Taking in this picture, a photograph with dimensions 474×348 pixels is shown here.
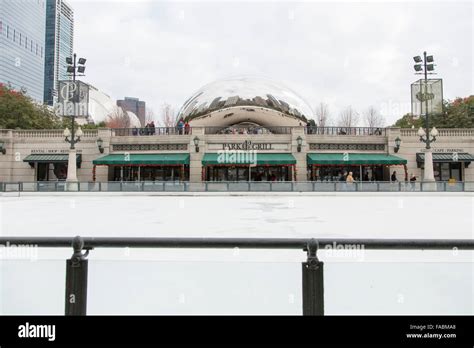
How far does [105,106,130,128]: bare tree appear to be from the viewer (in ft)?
229

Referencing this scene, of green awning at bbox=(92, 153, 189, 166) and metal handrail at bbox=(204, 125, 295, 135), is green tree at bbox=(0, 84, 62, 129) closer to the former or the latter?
green awning at bbox=(92, 153, 189, 166)

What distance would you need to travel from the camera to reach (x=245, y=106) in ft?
117

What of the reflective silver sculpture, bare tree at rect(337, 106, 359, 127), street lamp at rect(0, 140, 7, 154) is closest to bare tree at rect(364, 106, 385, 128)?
bare tree at rect(337, 106, 359, 127)

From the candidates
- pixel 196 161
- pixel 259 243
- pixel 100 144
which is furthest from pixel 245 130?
pixel 259 243

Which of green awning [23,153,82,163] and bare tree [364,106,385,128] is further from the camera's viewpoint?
bare tree [364,106,385,128]

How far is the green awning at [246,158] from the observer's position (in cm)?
2888

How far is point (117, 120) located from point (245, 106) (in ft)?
141

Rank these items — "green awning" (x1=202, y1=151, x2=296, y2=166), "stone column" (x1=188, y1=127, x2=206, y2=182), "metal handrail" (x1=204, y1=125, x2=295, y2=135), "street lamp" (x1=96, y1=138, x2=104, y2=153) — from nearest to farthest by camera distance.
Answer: "green awning" (x1=202, y1=151, x2=296, y2=166)
"stone column" (x1=188, y1=127, x2=206, y2=182)
"street lamp" (x1=96, y1=138, x2=104, y2=153)
"metal handrail" (x1=204, y1=125, x2=295, y2=135)

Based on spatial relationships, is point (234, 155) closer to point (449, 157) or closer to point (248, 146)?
point (248, 146)

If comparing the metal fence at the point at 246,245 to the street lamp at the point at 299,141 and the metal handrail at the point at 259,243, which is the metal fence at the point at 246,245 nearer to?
the metal handrail at the point at 259,243

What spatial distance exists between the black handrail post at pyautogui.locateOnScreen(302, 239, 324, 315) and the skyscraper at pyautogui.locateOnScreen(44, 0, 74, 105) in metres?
43.1

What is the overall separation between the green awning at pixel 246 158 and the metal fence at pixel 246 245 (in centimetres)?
2624

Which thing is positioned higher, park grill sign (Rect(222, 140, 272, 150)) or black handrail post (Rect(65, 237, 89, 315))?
park grill sign (Rect(222, 140, 272, 150))

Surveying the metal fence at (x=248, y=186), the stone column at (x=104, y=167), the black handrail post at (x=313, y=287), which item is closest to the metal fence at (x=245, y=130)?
the stone column at (x=104, y=167)
